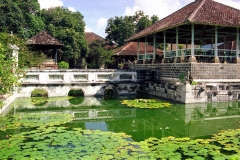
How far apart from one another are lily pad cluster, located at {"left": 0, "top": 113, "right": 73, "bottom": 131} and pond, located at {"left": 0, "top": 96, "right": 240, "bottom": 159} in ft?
0.11

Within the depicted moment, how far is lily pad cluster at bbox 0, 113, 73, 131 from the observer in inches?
328

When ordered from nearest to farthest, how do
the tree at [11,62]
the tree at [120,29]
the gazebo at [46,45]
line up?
the tree at [11,62]
the gazebo at [46,45]
the tree at [120,29]

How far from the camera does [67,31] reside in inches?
953

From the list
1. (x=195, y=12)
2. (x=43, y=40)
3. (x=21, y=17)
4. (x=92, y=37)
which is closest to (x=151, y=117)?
(x=195, y=12)

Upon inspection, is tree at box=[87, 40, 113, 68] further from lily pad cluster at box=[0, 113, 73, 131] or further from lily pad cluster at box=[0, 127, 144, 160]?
lily pad cluster at box=[0, 127, 144, 160]

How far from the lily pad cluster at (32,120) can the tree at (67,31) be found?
14818 millimetres

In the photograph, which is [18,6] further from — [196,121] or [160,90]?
[196,121]


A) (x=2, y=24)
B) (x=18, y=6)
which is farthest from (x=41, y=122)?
(x=18, y=6)

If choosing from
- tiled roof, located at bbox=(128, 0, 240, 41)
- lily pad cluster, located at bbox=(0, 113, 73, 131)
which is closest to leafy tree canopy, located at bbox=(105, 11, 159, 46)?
tiled roof, located at bbox=(128, 0, 240, 41)

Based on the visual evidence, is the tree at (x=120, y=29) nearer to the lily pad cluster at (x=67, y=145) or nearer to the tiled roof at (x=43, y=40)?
the tiled roof at (x=43, y=40)

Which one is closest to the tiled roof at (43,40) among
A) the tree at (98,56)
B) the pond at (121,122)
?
the tree at (98,56)

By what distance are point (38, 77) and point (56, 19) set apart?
1325cm

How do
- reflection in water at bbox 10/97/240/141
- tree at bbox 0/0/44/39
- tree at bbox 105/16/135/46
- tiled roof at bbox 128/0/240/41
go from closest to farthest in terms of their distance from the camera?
reflection in water at bbox 10/97/240/141
tiled roof at bbox 128/0/240/41
tree at bbox 0/0/44/39
tree at bbox 105/16/135/46

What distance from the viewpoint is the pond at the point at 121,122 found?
612cm
